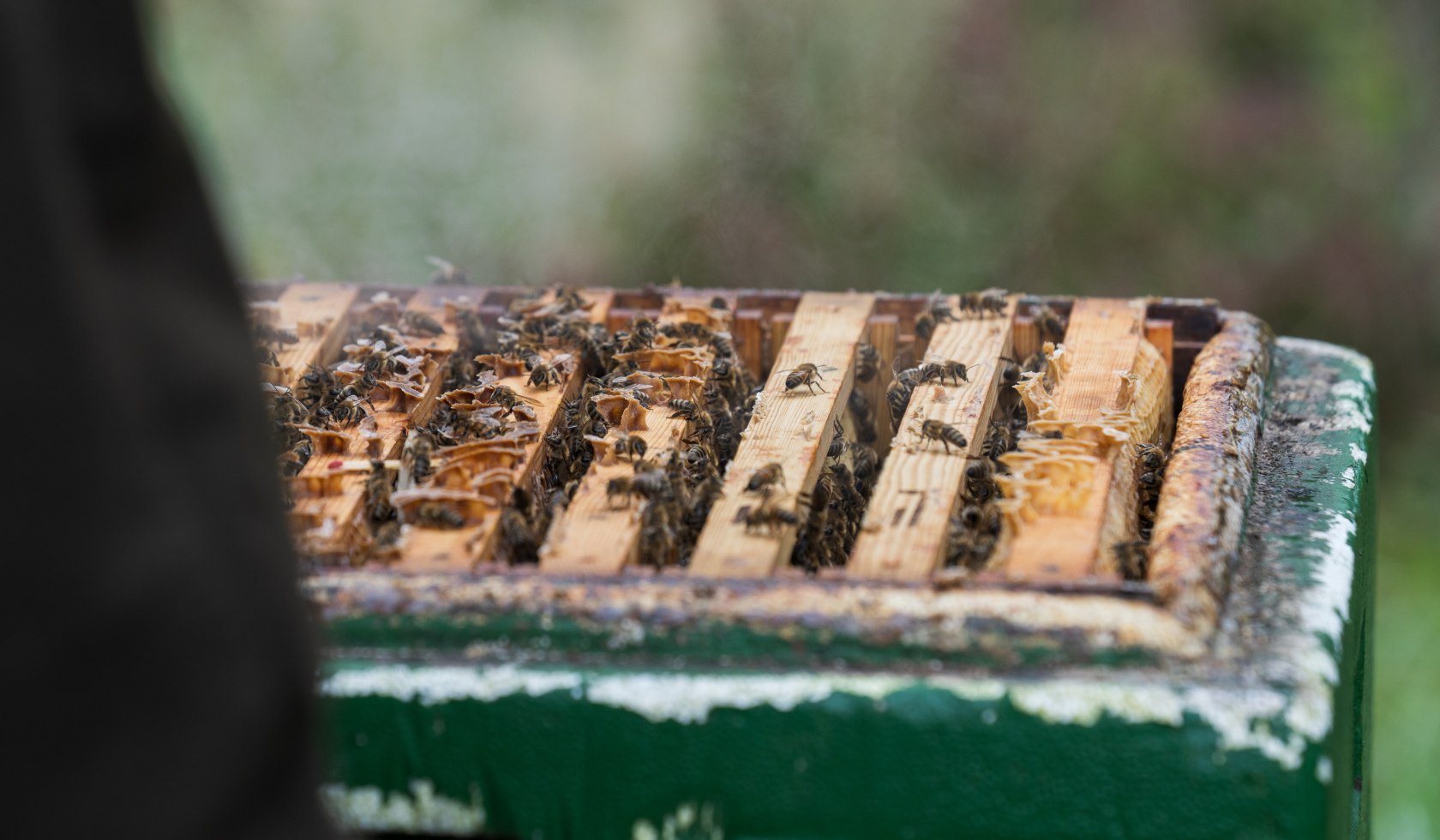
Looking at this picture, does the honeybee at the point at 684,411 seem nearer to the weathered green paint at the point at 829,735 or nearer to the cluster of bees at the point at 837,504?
the cluster of bees at the point at 837,504

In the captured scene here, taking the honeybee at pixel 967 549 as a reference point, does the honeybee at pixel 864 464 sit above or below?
above

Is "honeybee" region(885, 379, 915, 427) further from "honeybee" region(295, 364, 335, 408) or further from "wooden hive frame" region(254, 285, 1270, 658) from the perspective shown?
"honeybee" region(295, 364, 335, 408)

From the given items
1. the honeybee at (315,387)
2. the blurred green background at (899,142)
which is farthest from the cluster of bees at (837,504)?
the blurred green background at (899,142)

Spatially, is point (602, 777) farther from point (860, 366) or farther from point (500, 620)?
point (860, 366)

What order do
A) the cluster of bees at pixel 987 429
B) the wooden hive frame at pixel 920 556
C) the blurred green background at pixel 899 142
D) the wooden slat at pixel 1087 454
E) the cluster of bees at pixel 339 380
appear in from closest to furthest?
the wooden hive frame at pixel 920 556
the wooden slat at pixel 1087 454
the cluster of bees at pixel 987 429
the cluster of bees at pixel 339 380
the blurred green background at pixel 899 142

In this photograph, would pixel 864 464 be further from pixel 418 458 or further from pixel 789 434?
pixel 418 458

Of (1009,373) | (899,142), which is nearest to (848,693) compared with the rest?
(1009,373)

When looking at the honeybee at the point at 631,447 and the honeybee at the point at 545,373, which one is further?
the honeybee at the point at 545,373

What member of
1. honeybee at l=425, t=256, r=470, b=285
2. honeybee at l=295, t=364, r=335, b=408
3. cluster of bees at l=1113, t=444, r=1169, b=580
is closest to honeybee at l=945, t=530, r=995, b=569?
cluster of bees at l=1113, t=444, r=1169, b=580
